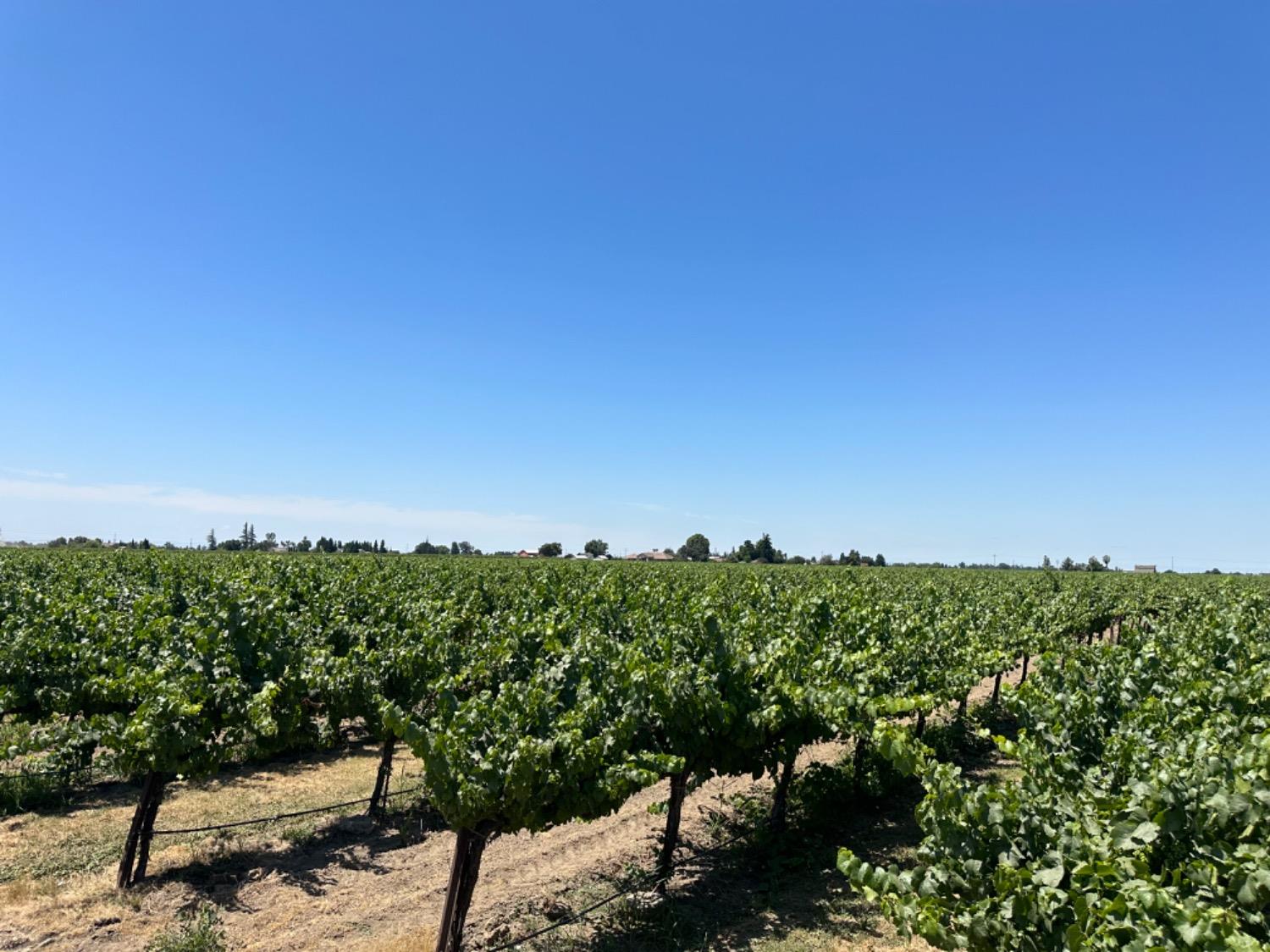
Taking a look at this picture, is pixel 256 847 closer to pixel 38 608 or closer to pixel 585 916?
pixel 585 916

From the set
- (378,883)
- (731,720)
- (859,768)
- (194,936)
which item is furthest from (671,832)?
(194,936)

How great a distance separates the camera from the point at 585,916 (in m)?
8.80

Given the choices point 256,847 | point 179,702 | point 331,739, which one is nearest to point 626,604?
point 331,739

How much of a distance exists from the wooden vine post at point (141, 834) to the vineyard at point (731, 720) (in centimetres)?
3

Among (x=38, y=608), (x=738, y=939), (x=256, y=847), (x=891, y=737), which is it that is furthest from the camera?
(x=38, y=608)

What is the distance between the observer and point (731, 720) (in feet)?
30.4

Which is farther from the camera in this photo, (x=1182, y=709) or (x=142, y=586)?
(x=142, y=586)

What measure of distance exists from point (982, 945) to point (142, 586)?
886 inches

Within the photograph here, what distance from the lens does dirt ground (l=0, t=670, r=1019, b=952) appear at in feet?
27.8

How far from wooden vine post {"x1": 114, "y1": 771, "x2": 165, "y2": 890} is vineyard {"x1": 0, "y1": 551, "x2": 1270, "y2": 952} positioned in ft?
0.10

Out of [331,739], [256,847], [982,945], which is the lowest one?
[256,847]

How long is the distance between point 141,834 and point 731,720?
824 cm

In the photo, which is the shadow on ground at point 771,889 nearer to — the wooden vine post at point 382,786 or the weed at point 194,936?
the weed at point 194,936

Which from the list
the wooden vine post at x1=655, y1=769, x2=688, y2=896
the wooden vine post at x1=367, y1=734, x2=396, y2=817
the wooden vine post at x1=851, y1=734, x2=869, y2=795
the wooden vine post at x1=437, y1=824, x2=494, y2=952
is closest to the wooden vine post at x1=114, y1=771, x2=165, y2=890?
the wooden vine post at x1=367, y1=734, x2=396, y2=817
